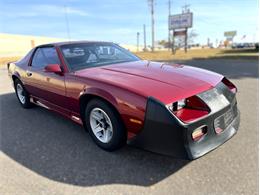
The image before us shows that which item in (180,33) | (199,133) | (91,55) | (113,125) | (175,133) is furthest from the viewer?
(180,33)

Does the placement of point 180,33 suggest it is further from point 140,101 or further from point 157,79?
point 140,101

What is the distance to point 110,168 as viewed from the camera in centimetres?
272

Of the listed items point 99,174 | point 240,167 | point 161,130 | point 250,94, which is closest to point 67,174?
point 99,174

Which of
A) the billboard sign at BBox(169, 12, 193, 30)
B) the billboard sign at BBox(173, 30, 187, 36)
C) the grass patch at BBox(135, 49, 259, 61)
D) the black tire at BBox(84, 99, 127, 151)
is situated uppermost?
the billboard sign at BBox(169, 12, 193, 30)

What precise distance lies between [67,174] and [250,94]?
5029mm

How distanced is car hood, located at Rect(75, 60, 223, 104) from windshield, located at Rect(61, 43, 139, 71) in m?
0.26

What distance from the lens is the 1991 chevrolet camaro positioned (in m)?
2.35

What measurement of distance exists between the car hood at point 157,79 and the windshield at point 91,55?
26 centimetres

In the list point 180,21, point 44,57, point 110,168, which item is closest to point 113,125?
point 110,168

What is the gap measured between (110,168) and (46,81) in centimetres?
205

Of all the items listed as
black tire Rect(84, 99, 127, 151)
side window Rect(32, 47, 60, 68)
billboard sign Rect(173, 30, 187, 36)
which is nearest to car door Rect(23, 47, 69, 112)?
side window Rect(32, 47, 60, 68)

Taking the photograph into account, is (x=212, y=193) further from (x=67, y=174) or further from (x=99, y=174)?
(x=67, y=174)

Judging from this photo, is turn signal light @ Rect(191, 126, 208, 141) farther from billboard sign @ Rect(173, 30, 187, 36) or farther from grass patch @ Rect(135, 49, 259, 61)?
billboard sign @ Rect(173, 30, 187, 36)

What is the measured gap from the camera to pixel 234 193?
2.25 m
